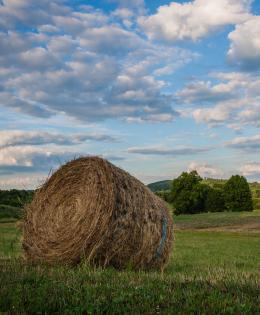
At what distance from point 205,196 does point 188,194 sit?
4954mm

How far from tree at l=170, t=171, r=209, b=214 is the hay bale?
79.6 m

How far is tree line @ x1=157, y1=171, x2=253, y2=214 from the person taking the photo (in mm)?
90312

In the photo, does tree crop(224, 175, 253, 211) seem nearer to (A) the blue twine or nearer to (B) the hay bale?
(A) the blue twine

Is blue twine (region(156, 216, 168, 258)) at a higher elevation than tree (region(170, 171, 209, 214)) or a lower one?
lower

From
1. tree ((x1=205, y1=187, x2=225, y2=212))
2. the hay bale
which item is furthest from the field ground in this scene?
tree ((x1=205, y1=187, x2=225, y2=212))

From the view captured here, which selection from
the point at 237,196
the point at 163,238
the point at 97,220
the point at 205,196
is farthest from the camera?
the point at 205,196

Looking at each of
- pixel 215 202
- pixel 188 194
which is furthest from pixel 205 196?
pixel 188 194

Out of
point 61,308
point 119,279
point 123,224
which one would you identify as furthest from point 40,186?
point 61,308

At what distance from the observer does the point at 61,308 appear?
17.2 ft

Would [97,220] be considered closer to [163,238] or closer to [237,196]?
[163,238]

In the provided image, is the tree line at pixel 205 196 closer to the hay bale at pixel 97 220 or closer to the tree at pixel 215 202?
the tree at pixel 215 202

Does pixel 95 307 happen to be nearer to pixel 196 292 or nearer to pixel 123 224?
→ pixel 196 292

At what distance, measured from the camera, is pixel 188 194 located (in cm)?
9038

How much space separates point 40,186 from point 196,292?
20.8 feet
